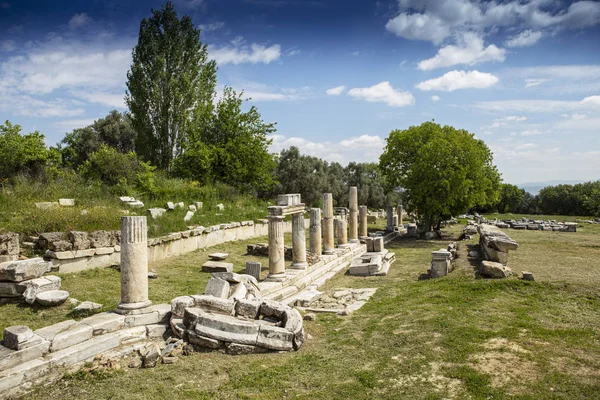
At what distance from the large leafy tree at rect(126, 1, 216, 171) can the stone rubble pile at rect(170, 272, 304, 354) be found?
26.0m

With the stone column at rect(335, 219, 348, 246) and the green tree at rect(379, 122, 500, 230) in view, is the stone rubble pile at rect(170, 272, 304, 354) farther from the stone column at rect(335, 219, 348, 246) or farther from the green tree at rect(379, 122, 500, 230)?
the green tree at rect(379, 122, 500, 230)

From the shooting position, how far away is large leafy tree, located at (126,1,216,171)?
3281cm

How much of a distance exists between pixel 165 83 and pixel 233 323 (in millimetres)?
29320

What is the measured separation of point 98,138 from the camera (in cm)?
4441

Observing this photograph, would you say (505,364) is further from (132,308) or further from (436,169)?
(436,169)

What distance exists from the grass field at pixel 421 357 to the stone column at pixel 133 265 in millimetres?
1521

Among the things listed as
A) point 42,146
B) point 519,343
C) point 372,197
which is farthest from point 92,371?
point 372,197

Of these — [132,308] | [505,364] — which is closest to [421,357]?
[505,364]

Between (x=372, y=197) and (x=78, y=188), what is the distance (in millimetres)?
40694

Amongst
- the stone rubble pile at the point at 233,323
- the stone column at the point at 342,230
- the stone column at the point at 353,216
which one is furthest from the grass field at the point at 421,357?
the stone column at the point at 353,216

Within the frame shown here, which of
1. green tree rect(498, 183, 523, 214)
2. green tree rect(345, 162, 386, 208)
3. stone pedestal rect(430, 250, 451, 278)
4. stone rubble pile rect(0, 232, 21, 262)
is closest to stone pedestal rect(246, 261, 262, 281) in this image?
stone pedestal rect(430, 250, 451, 278)

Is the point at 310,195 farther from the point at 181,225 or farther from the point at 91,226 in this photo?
the point at 91,226

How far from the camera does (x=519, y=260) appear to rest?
16.2 meters

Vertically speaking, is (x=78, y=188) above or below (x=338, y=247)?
above
